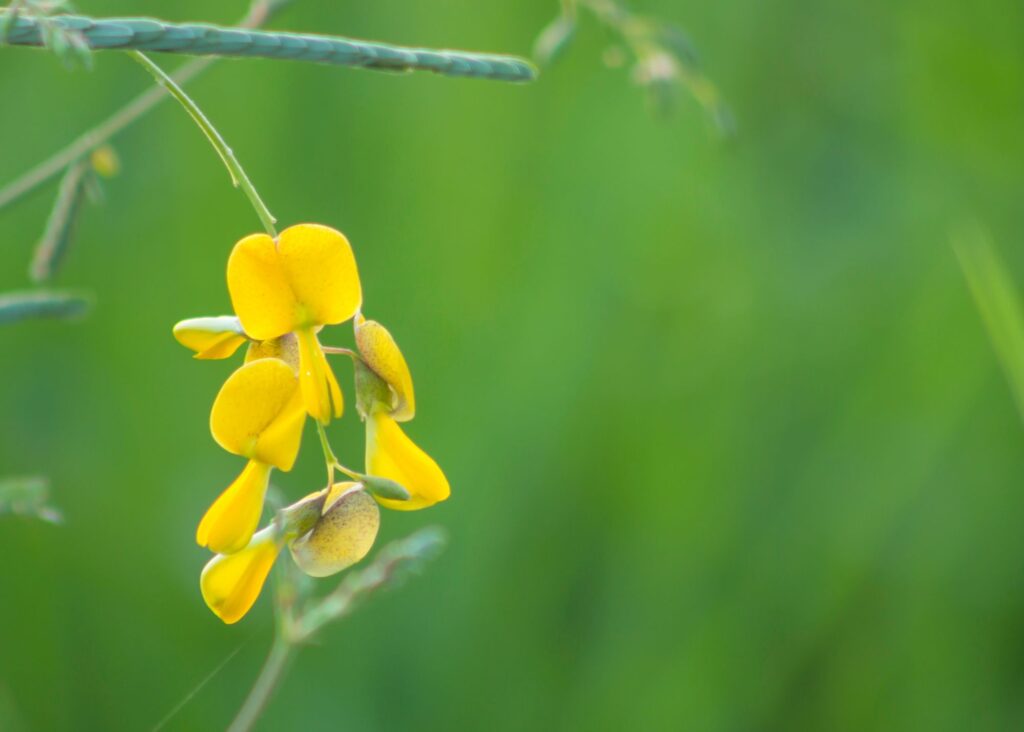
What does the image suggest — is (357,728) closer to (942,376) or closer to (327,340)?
(327,340)

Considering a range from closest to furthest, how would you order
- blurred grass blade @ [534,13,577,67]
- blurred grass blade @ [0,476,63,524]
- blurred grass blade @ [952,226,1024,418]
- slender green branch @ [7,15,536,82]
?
slender green branch @ [7,15,536,82]
blurred grass blade @ [0,476,63,524]
blurred grass blade @ [534,13,577,67]
blurred grass blade @ [952,226,1024,418]

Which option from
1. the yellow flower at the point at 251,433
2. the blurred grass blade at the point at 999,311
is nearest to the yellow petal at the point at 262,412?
the yellow flower at the point at 251,433

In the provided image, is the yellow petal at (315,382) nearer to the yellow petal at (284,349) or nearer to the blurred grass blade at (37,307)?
the yellow petal at (284,349)

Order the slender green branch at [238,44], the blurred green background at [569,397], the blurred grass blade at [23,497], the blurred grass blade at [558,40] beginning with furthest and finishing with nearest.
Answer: the blurred green background at [569,397]
the blurred grass blade at [558,40]
the blurred grass blade at [23,497]
the slender green branch at [238,44]

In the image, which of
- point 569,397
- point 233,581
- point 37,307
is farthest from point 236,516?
point 569,397

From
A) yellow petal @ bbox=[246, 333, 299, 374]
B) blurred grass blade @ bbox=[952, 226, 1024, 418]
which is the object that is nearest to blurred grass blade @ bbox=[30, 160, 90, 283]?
yellow petal @ bbox=[246, 333, 299, 374]

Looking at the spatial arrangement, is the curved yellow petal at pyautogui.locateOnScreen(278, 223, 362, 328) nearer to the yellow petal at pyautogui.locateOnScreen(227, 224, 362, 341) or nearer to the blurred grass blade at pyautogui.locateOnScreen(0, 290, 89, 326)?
the yellow petal at pyautogui.locateOnScreen(227, 224, 362, 341)
